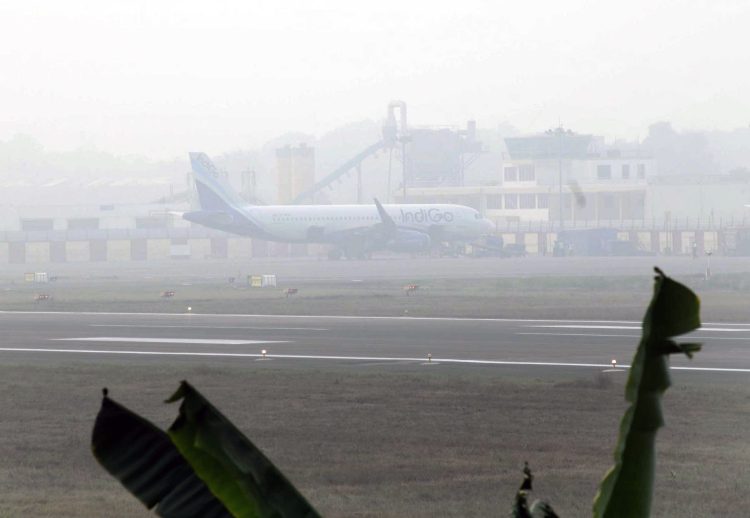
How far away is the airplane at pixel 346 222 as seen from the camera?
277 feet

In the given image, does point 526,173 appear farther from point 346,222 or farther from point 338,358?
point 338,358

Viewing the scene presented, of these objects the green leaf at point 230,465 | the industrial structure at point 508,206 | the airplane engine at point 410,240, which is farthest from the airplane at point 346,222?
the green leaf at point 230,465

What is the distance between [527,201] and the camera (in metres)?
115

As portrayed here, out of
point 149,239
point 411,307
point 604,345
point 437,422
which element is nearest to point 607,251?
point 149,239

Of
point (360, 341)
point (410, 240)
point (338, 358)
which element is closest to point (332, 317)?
point (360, 341)

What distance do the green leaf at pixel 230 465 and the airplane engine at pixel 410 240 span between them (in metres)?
81.4

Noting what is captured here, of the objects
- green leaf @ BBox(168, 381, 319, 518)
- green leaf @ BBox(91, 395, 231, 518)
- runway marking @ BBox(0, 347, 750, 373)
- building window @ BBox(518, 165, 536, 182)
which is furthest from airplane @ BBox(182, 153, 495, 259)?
green leaf @ BBox(168, 381, 319, 518)

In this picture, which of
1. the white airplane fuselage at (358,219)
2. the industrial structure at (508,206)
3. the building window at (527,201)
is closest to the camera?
the white airplane fuselage at (358,219)

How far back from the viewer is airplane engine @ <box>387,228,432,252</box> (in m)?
83.3

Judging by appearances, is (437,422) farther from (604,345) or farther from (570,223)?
(570,223)

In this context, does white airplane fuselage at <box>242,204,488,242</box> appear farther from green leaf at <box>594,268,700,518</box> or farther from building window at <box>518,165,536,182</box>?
green leaf at <box>594,268,700,518</box>

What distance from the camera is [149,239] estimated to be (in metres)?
110

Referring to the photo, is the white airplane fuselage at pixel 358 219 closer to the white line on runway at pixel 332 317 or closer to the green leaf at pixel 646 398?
the white line on runway at pixel 332 317

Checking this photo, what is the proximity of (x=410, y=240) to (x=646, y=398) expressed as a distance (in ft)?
269
